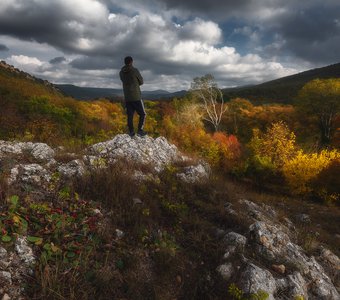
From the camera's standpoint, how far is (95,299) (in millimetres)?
4160

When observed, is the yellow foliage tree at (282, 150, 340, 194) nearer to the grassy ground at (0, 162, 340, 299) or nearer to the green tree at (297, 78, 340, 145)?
the grassy ground at (0, 162, 340, 299)

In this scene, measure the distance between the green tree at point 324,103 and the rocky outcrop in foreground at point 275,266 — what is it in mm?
49158

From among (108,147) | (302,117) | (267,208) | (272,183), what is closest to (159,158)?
(108,147)

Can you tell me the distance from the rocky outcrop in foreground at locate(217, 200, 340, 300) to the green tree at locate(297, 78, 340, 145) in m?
49.2

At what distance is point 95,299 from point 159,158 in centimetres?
542

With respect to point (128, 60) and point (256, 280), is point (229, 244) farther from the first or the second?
point (128, 60)

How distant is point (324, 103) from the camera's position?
5206cm

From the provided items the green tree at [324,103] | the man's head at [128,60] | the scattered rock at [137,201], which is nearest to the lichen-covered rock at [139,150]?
the scattered rock at [137,201]

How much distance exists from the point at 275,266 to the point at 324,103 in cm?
5341

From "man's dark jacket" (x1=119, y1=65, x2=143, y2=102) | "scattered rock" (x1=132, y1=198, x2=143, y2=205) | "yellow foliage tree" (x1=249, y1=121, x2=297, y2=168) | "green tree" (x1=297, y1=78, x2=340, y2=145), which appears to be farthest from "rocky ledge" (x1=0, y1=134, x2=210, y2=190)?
"green tree" (x1=297, y1=78, x2=340, y2=145)

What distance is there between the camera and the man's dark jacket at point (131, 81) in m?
9.56

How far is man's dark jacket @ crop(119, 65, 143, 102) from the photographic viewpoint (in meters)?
9.56

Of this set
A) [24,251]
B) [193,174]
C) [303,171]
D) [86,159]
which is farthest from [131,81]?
[303,171]

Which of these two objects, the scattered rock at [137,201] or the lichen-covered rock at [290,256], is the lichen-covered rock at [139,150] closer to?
the scattered rock at [137,201]
